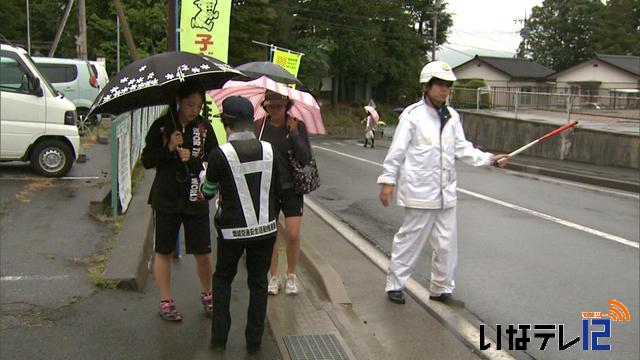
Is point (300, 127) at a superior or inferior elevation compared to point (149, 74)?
inferior

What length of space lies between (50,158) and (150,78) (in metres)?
7.39

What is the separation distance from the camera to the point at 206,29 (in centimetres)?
701

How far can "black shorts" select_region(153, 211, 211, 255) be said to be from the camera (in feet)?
14.0

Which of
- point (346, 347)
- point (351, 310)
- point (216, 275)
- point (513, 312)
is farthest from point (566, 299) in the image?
point (216, 275)

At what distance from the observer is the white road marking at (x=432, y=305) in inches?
171

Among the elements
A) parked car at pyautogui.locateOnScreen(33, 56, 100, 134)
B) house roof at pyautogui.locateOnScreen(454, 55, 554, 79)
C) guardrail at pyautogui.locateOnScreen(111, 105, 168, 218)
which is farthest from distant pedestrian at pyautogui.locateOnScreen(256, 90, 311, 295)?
house roof at pyautogui.locateOnScreen(454, 55, 554, 79)

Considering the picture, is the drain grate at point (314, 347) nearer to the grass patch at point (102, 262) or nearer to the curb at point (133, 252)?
the curb at point (133, 252)

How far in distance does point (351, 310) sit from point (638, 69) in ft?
126

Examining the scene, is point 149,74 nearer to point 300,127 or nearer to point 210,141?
point 210,141

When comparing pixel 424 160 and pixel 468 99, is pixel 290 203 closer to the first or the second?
pixel 424 160

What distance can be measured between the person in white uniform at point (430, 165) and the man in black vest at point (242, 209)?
1.34 metres

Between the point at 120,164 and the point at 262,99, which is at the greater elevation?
the point at 262,99

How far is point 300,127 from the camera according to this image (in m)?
4.97

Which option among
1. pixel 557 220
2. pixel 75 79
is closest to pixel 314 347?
pixel 557 220
